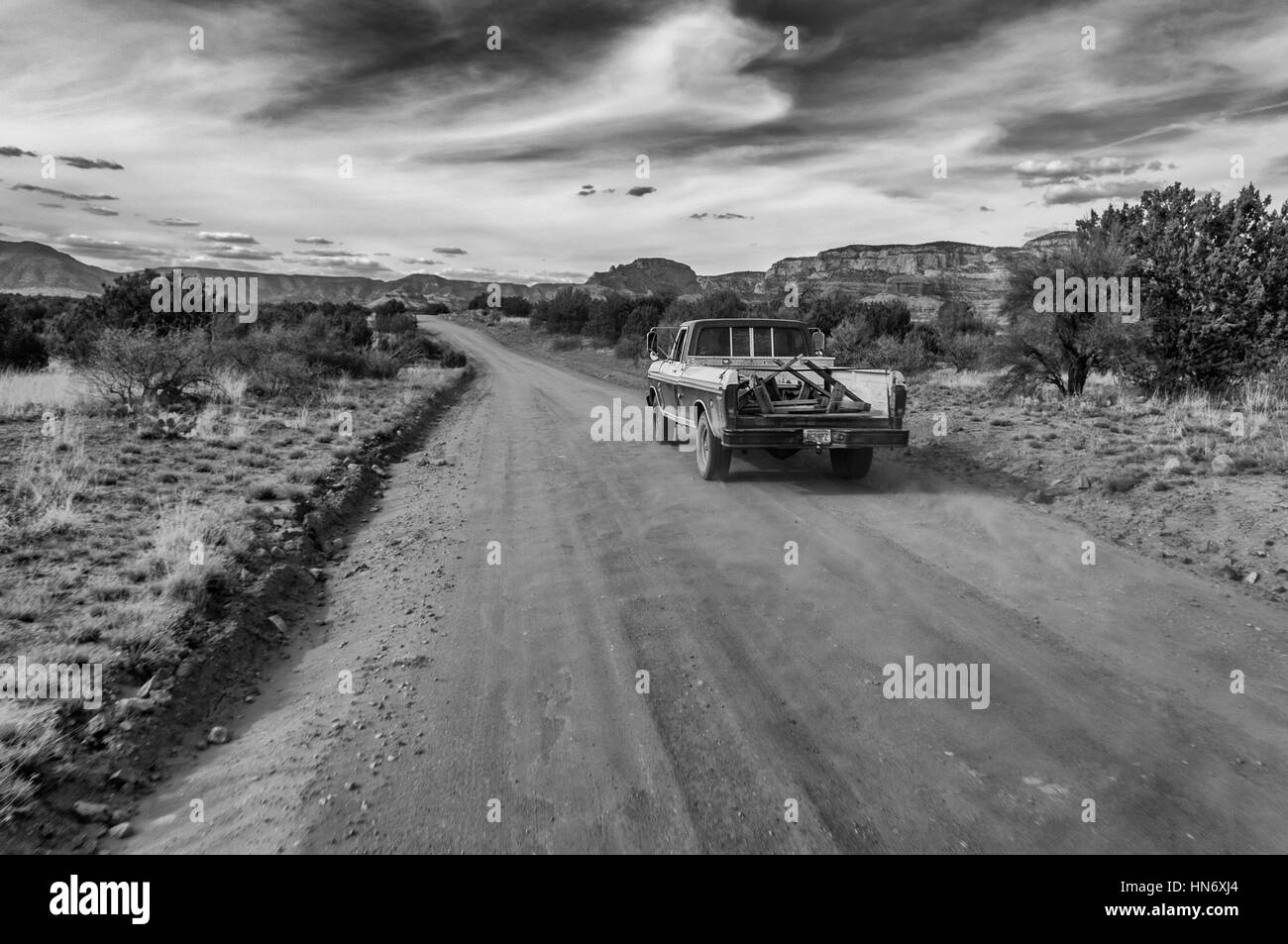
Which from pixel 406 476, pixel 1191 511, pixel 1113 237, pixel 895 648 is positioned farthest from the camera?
pixel 1113 237

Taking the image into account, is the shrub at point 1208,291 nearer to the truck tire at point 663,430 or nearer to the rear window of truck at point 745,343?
the rear window of truck at point 745,343

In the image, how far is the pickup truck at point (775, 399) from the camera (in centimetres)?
837

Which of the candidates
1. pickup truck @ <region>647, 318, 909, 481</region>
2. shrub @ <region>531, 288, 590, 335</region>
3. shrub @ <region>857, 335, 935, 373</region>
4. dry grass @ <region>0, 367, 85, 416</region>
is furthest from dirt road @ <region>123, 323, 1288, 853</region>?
shrub @ <region>531, 288, 590, 335</region>

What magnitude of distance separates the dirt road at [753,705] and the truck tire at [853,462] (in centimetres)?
207

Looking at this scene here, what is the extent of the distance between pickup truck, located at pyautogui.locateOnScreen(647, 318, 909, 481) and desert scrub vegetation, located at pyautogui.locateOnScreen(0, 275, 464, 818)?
4628 millimetres

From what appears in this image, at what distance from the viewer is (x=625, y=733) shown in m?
3.46

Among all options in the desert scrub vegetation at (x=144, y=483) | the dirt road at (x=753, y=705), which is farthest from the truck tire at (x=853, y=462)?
the desert scrub vegetation at (x=144, y=483)

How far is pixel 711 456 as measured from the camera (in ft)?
29.1

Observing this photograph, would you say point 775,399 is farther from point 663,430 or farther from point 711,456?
point 663,430

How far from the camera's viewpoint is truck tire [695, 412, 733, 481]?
880 cm

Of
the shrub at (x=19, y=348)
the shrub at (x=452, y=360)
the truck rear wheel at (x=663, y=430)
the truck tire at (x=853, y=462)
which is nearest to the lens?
the truck tire at (x=853, y=462)
